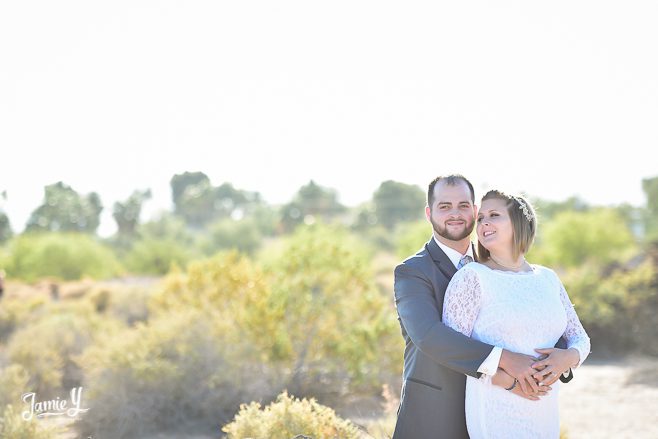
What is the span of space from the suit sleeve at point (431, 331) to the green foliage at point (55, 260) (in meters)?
27.2

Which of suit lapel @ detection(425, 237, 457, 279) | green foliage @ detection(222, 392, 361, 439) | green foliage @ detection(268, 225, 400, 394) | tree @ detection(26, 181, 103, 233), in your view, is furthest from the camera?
tree @ detection(26, 181, 103, 233)

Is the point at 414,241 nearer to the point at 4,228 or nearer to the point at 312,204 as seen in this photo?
the point at 4,228

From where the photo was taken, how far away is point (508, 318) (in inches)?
122

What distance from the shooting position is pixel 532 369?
2980 millimetres

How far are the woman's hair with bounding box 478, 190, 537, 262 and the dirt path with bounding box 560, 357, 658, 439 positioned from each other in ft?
13.5

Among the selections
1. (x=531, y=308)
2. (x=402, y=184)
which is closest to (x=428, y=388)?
(x=531, y=308)

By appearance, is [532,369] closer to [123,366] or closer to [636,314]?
[123,366]

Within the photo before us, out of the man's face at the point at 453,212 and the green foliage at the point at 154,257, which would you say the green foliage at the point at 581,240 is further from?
the man's face at the point at 453,212

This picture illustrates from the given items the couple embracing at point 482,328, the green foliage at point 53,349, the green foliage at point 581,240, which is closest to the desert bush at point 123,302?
the green foliage at point 53,349

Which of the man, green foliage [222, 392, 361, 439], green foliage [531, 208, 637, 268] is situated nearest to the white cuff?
the man

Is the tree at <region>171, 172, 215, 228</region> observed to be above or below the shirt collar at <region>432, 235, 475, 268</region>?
above

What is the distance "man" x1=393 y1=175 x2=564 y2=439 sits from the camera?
299cm

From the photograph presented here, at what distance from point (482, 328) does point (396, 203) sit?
245 ft

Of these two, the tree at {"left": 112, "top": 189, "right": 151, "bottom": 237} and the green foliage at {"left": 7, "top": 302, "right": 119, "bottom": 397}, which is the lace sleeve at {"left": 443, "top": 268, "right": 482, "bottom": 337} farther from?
the tree at {"left": 112, "top": 189, "right": 151, "bottom": 237}
